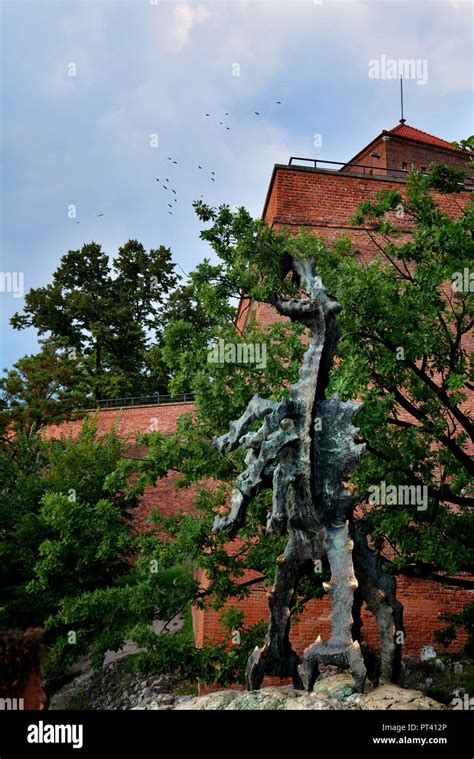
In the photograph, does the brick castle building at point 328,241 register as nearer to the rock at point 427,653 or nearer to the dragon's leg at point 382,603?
the rock at point 427,653

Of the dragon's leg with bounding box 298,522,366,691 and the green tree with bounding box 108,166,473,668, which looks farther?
the green tree with bounding box 108,166,473,668

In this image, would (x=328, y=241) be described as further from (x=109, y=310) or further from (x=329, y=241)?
(x=109, y=310)

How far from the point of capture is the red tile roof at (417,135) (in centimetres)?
3375

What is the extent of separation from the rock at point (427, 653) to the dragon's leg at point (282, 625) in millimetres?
10373

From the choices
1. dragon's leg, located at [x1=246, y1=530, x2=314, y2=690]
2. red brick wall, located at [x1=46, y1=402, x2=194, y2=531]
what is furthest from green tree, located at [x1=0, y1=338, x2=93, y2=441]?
dragon's leg, located at [x1=246, y1=530, x2=314, y2=690]

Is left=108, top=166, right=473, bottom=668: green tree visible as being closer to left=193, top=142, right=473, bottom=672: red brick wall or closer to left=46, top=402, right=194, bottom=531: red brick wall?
left=193, top=142, right=473, bottom=672: red brick wall

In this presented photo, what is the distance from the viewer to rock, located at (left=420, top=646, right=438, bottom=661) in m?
15.8

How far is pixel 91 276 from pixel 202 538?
90.8 ft

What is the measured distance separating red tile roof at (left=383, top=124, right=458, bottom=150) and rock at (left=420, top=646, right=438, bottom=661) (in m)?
23.5

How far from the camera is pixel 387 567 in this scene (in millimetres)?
10641

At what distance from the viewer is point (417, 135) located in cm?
3462

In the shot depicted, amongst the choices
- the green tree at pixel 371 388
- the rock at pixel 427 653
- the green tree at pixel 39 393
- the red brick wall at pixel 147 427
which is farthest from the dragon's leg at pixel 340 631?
the red brick wall at pixel 147 427
